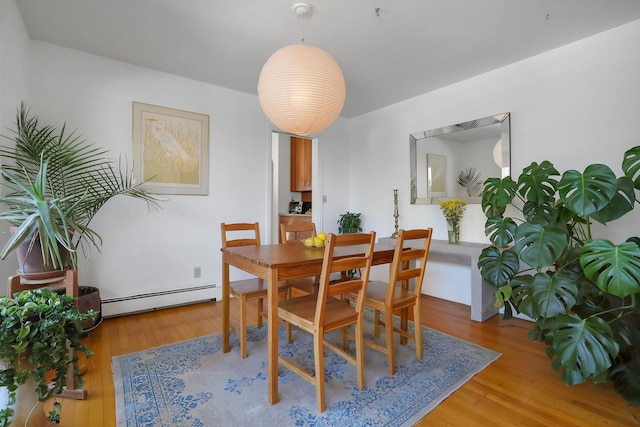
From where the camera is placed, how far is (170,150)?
10.6ft

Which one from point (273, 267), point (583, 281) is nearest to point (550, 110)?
point (583, 281)

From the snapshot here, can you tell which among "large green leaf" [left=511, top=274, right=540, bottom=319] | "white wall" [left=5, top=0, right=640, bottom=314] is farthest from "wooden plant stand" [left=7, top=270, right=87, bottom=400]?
"large green leaf" [left=511, top=274, right=540, bottom=319]

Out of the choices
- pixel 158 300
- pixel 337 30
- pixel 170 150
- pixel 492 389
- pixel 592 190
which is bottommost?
pixel 492 389

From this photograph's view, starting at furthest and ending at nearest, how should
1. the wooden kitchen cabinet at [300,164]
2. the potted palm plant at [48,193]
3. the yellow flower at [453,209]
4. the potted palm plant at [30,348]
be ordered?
the wooden kitchen cabinet at [300,164] → the yellow flower at [453,209] → the potted palm plant at [48,193] → the potted palm plant at [30,348]

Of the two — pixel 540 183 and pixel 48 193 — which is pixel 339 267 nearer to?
pixel 540 183

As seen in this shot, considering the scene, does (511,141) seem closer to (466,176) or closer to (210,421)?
(466,176)

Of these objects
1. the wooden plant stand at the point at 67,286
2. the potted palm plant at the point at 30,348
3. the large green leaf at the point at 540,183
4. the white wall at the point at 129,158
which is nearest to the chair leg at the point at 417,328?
the large green leaf at the point at 540,183

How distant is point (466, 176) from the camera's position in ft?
11.1

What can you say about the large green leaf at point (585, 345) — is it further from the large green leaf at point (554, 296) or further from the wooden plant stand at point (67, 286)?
the wooden plant stand at point (67, 286)

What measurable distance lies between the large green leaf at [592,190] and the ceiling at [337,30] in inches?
→ 50.6

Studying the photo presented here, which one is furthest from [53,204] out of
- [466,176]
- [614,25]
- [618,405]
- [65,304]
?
[614,25]

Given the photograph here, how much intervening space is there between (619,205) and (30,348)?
2880 millimetres

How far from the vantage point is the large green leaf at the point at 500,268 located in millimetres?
2166

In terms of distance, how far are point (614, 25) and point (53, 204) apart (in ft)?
13.1
